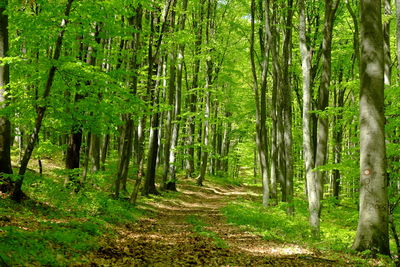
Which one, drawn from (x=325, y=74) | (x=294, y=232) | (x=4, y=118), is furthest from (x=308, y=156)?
(x=4, y=118)

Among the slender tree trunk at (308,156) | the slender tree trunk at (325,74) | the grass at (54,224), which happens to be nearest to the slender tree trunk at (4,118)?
the grass at (54,224)

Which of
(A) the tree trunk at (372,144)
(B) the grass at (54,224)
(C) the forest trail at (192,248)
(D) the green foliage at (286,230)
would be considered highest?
(A) the tree trunk at (372,144)

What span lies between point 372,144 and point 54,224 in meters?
7.37

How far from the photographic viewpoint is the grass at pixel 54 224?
16.1 ft

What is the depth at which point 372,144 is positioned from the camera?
6.91 metres

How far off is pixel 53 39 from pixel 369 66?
26.7 feet

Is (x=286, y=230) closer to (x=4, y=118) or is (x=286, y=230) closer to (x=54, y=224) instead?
(x=54, y=224)

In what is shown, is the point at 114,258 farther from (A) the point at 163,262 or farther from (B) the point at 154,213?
(B) the point at 154,213

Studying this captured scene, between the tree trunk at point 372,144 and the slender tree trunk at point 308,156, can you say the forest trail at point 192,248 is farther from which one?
the slender tree trunk at point 308,156

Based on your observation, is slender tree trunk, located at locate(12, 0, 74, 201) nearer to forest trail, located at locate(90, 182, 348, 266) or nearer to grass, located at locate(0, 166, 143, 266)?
grass, located at locate(0, 166, 143, 266)

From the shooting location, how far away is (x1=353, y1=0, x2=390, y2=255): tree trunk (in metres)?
6.76

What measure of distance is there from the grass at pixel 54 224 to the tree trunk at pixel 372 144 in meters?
5.87

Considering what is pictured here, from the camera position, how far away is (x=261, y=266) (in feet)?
19.0

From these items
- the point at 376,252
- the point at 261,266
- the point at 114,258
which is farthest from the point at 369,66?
the point at 114,258
